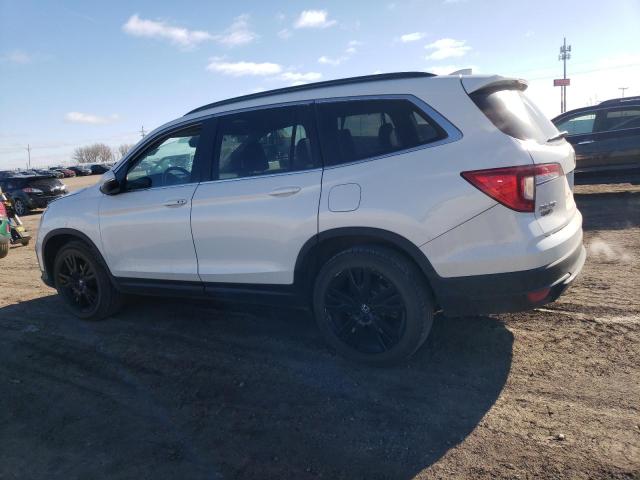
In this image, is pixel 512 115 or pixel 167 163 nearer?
pixel 512 115

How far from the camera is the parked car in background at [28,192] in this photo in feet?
56.6

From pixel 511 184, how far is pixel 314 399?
185cm

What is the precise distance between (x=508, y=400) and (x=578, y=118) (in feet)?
28.9

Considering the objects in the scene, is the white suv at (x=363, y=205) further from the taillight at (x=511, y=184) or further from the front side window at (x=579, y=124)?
the front side window at (x=579, y=124)

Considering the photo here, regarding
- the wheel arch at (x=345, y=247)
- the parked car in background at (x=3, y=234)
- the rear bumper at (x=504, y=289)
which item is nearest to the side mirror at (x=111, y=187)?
the wheel arch at (x=345, y=247)

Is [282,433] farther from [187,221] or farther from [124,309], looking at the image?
[124,309]

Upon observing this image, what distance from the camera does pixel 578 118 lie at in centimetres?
1009

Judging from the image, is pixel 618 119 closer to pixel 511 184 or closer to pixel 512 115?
pixel 512 115

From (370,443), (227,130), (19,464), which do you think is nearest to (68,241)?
(227,130)

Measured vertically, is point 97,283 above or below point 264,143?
below

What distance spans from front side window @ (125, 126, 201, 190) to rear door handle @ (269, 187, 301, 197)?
921mm

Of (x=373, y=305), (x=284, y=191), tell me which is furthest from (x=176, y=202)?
(x=373, y=305)

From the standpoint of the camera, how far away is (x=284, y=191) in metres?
3.64

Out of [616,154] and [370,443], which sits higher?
[616,154]
